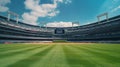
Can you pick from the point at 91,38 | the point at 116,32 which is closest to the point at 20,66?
the point at 116,32

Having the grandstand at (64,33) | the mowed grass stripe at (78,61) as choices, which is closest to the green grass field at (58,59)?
the mowed grass stripe at (78,61)

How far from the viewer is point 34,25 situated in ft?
341

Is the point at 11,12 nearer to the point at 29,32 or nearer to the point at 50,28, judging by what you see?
the point at 29,32

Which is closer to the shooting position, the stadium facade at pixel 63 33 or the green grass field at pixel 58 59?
the green grass field at pixel 58 59

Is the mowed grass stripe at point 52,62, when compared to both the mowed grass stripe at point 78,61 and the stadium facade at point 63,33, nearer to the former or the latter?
the mowed grass stripe at point 78,61

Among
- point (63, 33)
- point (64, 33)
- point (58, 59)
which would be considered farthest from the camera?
point (63, 33)

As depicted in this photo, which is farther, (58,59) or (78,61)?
(58,59)

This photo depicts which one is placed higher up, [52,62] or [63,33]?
[63,33]

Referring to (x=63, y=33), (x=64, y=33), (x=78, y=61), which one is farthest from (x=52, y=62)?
(x=63, y=33)

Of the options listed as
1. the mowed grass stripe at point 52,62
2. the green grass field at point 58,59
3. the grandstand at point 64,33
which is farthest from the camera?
the grandstand at point 64,33

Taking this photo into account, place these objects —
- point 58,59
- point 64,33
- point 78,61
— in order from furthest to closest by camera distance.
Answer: point 64,33
point 58,59
point 78,61

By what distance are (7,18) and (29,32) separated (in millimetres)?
17430

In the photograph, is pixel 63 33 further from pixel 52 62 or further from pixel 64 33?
pixel 52 62

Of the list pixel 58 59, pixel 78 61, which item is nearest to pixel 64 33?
pixel 58 59
